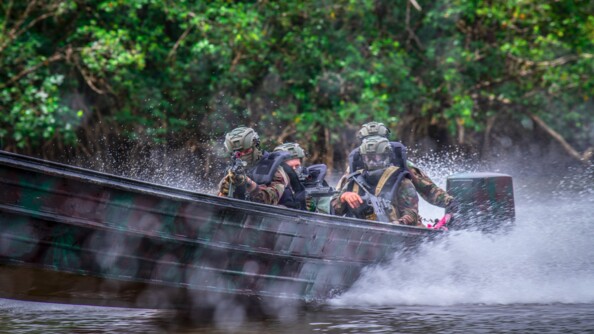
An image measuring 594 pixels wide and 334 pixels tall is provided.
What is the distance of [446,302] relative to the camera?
8.79m

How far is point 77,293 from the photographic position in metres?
7.54

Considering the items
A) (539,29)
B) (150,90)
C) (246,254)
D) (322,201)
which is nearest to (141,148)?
(150,90)

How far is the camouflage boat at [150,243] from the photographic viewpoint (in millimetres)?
7055

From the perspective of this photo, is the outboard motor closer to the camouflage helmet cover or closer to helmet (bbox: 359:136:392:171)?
helmet (bbox: 359:136:392:171)

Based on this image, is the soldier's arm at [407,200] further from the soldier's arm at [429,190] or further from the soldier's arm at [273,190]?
the soldier's arm at [273,190]

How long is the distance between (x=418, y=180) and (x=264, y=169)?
1989 mm

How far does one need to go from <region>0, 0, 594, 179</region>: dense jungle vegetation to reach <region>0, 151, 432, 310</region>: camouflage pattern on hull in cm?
945

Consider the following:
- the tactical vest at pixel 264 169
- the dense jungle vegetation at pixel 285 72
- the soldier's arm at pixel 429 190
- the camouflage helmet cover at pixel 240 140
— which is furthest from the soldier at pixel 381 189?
the dense jungle vegetation at pixel 285 72

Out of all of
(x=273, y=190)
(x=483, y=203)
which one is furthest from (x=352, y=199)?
(x=483, y=203)

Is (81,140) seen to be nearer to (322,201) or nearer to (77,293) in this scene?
(322,201)

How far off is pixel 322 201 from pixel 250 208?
5.98 ft

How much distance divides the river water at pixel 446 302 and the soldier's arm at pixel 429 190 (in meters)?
0.38

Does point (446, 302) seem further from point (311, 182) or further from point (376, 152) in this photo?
point (311, 182)

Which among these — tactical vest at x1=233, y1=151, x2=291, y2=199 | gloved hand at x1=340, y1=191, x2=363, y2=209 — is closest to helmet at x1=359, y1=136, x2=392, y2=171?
gloved hand at x1=340, y1=191, x2=363, y2=209
